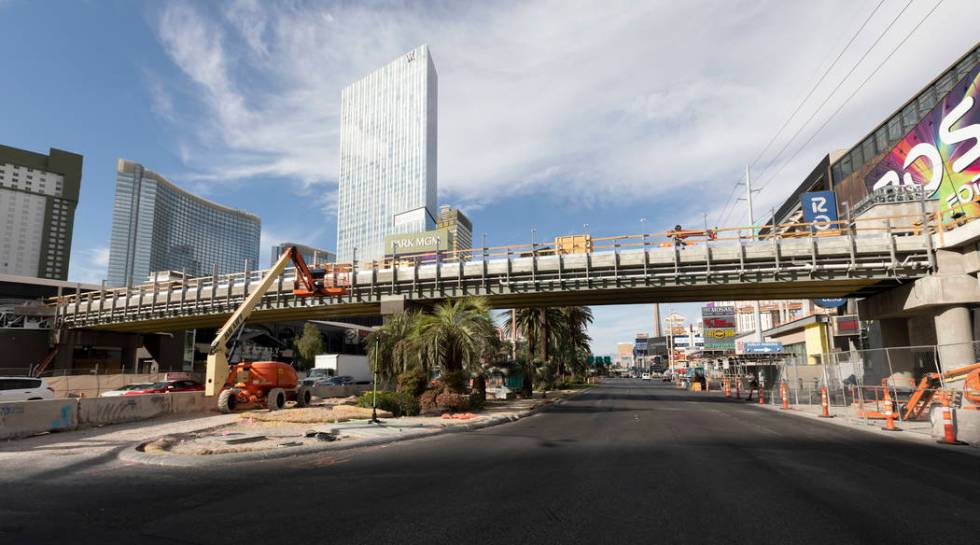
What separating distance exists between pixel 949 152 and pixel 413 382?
1497 inches

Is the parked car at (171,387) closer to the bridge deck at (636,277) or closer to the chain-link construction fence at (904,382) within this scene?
the bridge deck at (636,277)

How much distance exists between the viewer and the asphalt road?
598cm

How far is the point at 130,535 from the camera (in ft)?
19.4

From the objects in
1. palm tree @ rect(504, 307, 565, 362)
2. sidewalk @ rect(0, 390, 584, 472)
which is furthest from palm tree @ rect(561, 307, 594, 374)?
sidewalk @ rect(0, 390, 584, 472)

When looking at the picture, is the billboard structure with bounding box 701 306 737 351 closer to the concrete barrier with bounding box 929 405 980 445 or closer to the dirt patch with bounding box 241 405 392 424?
the concrete barrier with bounding box 929 405 980 445

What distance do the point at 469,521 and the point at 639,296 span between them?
26.9 meters

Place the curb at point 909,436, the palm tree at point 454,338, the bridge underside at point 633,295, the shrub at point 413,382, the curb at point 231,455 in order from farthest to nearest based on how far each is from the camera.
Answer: the bridge underside at point 633,295
the palm tree at point 454,338
the shrub at point 413,382
the curb at point 909,436
the curb at point 231,455

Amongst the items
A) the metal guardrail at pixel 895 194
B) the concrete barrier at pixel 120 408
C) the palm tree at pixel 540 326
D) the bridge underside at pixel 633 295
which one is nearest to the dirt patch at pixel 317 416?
the concrete barrier at pixel 120 408

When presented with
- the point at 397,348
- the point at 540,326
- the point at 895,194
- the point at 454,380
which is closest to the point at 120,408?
the point at 397,348

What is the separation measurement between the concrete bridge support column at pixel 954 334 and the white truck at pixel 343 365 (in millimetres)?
36588

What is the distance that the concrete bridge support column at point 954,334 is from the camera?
23750 mm

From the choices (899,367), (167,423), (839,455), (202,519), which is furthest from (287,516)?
(899,367)

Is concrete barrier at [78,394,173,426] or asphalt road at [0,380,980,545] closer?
asphalt road at [0,380,980,545]

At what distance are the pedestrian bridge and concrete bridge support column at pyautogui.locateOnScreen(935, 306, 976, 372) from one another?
2170mm
